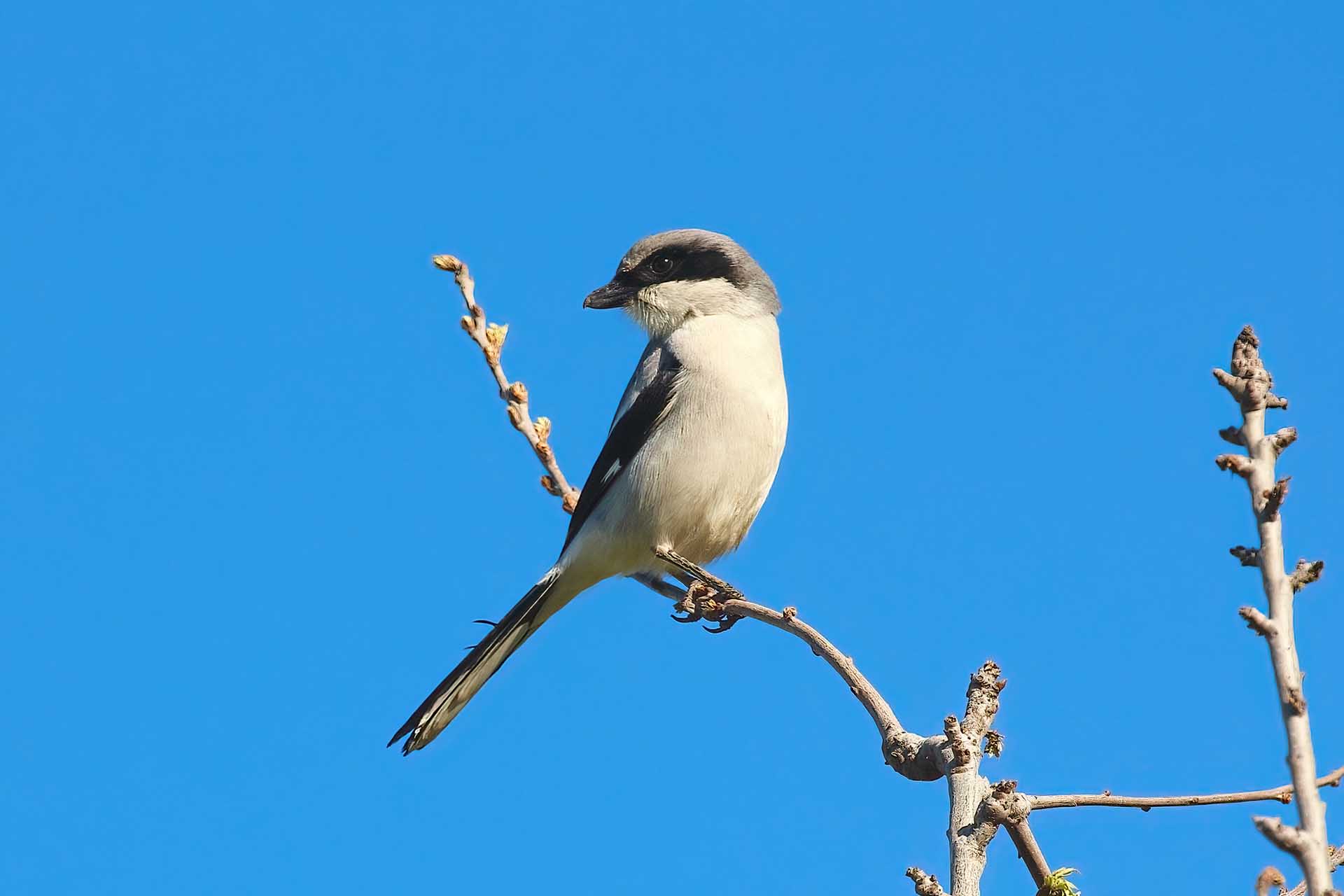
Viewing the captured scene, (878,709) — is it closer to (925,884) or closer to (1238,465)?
(925,884)

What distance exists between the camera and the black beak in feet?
21.4

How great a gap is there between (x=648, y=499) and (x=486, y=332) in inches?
56.0

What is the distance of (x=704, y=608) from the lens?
207 inches

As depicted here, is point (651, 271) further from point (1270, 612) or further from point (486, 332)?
point (1270, 612)

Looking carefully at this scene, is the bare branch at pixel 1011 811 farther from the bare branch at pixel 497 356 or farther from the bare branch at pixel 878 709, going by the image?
the bare branch at pixel 497 356

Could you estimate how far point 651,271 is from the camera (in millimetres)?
6508

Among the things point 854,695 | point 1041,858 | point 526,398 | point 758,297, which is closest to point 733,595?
point 526,398

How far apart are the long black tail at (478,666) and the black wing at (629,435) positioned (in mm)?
301

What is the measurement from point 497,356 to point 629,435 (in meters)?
1.44

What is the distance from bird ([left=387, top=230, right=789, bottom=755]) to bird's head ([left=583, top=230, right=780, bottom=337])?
1 centimetres

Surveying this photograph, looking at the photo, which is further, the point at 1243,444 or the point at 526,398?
the point at 526,398

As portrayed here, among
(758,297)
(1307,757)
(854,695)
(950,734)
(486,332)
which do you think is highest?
(758,297)

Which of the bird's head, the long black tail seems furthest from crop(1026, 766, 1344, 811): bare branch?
the bird's head

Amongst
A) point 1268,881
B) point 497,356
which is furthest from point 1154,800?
point 497,356
